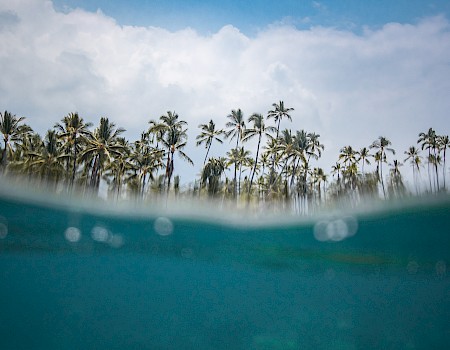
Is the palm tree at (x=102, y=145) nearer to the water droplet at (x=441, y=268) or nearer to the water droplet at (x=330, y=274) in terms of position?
the water droplet at (x=330, y=274)

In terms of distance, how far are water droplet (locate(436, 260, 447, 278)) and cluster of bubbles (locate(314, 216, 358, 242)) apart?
224 inches

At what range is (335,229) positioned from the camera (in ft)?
48.3

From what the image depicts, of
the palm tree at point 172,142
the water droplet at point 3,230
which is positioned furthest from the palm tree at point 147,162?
the water droplet at point 3,230

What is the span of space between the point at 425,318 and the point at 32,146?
44.7 m

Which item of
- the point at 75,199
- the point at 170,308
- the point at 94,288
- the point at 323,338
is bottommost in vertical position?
the point at 323,338

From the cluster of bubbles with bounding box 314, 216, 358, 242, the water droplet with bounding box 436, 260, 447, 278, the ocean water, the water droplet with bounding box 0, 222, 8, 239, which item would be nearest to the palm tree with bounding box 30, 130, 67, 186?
the ocean water

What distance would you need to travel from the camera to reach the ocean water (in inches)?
562

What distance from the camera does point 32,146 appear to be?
38.9 m

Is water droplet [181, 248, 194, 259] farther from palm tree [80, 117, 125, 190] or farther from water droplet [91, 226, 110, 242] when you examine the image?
palm tree [80, 117, 125, 190]

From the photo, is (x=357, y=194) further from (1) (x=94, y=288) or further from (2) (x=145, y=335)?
(2) (x=145, y=335)

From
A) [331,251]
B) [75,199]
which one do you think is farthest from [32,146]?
[331,251]

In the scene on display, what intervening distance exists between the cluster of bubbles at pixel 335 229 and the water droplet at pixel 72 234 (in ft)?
39.1

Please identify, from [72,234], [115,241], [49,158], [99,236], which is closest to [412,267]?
[115,241]

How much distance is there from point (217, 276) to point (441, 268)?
14532 mm
